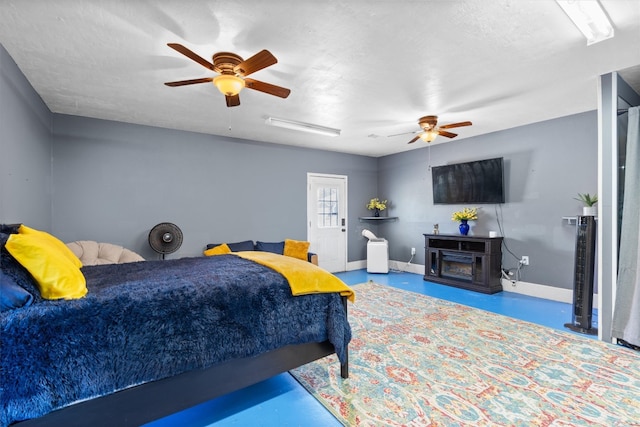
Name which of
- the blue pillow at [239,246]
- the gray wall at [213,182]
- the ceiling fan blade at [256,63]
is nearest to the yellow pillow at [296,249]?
the gray wall at [213,182]

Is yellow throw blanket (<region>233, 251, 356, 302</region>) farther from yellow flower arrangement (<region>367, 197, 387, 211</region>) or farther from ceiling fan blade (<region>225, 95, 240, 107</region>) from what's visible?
yellow flower arrangement (<region>367, 197, 387, 211</region>)

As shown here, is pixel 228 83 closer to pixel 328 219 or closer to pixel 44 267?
pixel 44 267

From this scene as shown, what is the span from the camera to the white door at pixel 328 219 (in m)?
5.88

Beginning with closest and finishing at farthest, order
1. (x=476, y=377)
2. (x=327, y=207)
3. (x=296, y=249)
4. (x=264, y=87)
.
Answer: (x=476, y=377) < (x=264, y=87) < (x=296, y=249) < (x=327, y=207)

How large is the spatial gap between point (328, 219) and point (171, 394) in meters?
4.72

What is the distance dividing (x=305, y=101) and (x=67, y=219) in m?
3.36

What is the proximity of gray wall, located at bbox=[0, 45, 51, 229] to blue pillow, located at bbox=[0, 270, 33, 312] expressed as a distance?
4.68 ft

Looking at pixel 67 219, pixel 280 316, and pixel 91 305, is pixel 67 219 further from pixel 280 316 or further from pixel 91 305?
pixel 280 316

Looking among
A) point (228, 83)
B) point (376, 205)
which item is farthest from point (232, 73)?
point (376, 205)

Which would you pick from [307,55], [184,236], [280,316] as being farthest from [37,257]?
[184,236]

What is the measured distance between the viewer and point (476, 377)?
219 centimetres

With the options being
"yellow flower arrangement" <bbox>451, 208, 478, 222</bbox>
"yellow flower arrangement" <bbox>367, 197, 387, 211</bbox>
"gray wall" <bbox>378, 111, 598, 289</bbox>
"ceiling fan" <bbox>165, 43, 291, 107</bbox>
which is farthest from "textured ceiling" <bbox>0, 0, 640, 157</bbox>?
"yellow flower arrangement" <bbox>367, 197, 387, 211</bbox>

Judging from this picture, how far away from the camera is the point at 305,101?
134 inches

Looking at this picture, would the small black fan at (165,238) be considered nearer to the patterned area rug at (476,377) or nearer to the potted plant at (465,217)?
the patterned area rug at (476,377)
